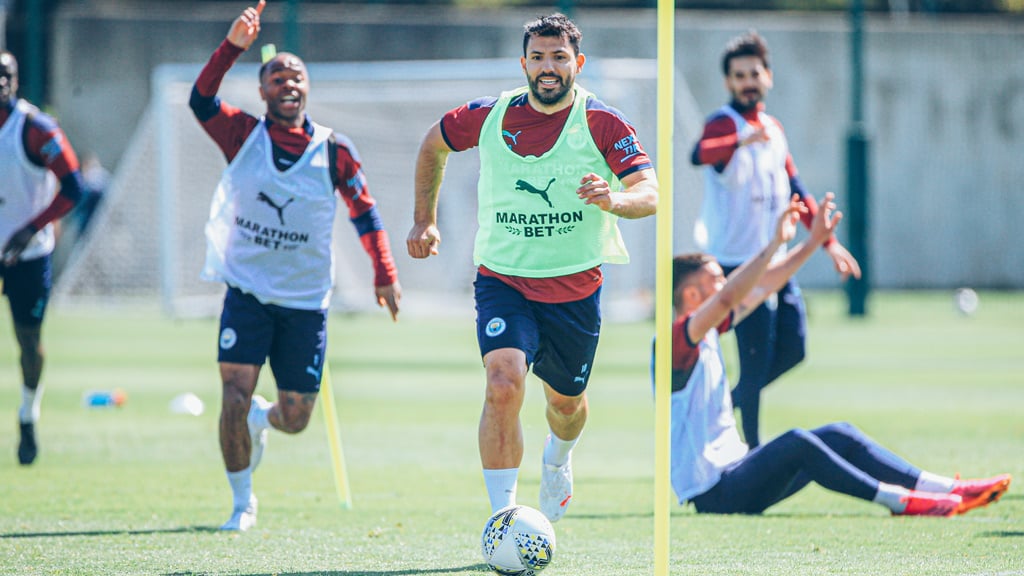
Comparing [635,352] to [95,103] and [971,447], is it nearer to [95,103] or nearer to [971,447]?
[971,447]

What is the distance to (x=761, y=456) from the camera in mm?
7238

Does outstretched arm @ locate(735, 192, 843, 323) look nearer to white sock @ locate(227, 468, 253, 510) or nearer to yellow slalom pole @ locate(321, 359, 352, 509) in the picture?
yellow slalom pole @ locate(321, 359, 352, 509)

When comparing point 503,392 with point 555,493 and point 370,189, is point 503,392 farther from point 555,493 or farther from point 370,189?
point 370,189

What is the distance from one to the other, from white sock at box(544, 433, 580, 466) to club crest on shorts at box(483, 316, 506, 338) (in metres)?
1.15

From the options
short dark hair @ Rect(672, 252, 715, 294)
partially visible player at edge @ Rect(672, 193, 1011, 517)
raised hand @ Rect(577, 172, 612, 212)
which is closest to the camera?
raised hand @ Rect(577, 172, 612, 212)

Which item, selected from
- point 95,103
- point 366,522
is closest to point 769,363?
point 366,522

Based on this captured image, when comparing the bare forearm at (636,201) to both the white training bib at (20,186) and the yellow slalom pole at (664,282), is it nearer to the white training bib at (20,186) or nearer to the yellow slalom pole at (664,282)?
the yellow slalom pole at (664,282)

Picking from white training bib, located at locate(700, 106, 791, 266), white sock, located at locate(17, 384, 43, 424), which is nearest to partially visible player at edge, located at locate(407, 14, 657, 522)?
white training bib, located at locate(700, 106, 791, 266)

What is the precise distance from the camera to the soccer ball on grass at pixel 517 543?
5715 millimetres

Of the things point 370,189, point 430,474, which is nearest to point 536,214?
point 430,474

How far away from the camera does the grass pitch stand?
646 centimetres

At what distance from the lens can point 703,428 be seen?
24.1 ft

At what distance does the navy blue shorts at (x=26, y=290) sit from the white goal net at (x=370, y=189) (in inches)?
546

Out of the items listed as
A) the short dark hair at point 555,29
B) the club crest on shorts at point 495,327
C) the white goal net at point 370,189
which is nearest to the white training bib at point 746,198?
the short dark hair at point 555,29
